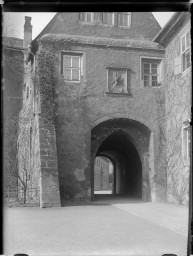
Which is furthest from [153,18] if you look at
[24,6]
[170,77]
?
[24,6]

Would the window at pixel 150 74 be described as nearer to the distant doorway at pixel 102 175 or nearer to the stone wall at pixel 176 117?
the stone wall at pixel 176 117

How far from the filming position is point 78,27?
14641 millimetres

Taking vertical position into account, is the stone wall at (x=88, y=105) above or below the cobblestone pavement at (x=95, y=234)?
above

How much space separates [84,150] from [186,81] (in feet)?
15.3

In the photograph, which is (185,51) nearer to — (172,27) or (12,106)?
(172,27)

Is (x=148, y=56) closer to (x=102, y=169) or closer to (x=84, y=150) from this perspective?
(x=84, y=150)

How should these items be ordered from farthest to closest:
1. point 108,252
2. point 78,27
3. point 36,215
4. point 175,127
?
point 78,27, point 175,127, point 36,215, point 108,252

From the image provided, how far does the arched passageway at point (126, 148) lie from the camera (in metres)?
14.6

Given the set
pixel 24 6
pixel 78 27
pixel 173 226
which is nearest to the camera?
pixel 24 6

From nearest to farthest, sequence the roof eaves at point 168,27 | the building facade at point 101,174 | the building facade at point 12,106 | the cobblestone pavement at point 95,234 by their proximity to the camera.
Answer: the cobblestone pavement at point 95,234 < the roof eaves at point 168,27 < the building facade at point 12,106 < the building facade at point 101,174

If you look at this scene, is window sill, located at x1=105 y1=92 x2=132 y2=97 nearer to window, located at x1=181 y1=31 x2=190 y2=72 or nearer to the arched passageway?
the arched passageway

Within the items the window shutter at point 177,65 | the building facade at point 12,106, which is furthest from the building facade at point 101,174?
the window shutter at point 177,65

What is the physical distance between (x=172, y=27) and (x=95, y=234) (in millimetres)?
9373

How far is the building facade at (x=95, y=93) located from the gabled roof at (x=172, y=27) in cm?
39
